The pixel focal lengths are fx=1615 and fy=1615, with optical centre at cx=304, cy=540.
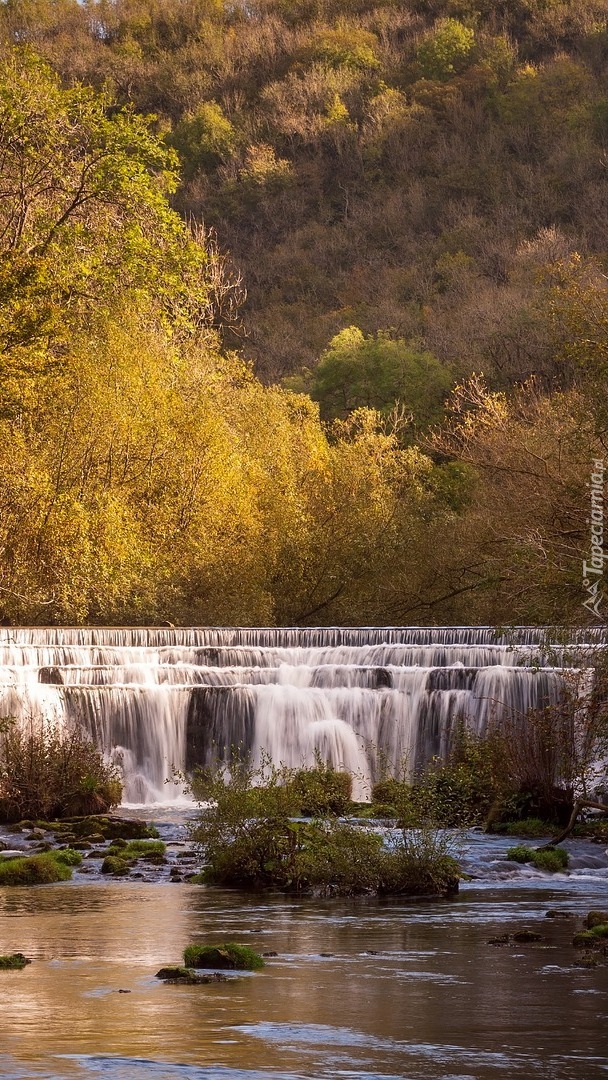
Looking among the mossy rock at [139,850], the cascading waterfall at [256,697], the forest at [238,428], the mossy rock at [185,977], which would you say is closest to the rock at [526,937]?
the mossy rock at [185,977]

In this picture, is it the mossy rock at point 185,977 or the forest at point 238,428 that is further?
the forest at point 238,428

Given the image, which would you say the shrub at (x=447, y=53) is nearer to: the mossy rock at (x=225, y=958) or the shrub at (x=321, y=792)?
the shrub at (x=321, y=792)

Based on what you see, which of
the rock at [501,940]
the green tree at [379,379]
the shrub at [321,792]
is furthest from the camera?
the green tree at [379,379]

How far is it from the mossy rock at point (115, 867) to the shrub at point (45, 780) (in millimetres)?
4968

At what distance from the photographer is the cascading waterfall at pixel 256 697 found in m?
29.3

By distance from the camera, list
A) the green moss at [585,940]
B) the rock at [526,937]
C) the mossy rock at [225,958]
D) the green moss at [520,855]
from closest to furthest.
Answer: the mossy rock at [225,958] → the green moss at [585,940] → the rock at [526,937] → the green moss at [520,855]

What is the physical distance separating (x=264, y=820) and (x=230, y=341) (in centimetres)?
6910

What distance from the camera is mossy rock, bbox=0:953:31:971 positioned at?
12.5 m

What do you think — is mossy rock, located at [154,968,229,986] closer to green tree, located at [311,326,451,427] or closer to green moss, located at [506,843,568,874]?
green moss, located at [506,843,568,874]

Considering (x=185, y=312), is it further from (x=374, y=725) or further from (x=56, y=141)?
(x=374, y=725)

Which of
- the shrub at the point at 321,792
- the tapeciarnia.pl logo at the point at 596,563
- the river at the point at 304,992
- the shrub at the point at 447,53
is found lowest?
the river at the point at 304,992

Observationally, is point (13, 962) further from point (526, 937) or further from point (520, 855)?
point (520, 855)

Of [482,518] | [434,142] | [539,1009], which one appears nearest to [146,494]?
[482,518]

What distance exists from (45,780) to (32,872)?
563cm
